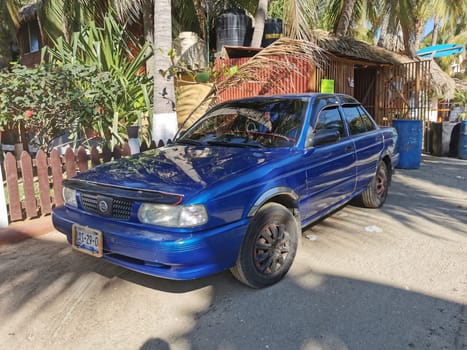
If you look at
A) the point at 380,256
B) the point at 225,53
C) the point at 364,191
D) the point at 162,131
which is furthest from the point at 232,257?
the point at 225,53

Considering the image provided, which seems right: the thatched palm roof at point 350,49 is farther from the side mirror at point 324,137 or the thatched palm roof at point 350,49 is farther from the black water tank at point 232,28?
the side mirror at point 324,137

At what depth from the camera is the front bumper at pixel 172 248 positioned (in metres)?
2.71

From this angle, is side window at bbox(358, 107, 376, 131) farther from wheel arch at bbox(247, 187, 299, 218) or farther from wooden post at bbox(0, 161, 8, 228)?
wooden post at bbox(0, 161, 8, 228)

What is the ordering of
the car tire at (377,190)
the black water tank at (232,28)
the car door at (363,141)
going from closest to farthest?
the car door at (363,141)
the car tire at (377,190)
the black water tank at (232,28)

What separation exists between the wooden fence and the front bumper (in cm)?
256

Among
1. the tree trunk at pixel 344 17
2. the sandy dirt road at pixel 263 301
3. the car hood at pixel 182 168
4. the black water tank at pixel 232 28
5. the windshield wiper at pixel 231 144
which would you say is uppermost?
the tree trunk at pixel 344 17

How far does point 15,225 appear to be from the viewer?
4949 mm

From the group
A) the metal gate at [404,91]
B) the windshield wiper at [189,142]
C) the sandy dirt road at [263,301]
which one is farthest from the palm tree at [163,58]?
the metal gate at [404,91]

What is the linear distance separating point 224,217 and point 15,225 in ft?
11.3

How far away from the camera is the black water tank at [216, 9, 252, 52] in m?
10.9

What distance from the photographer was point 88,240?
3146 mm

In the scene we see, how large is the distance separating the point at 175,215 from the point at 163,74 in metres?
4.43

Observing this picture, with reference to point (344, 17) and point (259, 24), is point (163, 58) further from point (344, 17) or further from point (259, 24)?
point (344, 17)

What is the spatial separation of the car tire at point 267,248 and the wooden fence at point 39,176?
11.1ft
